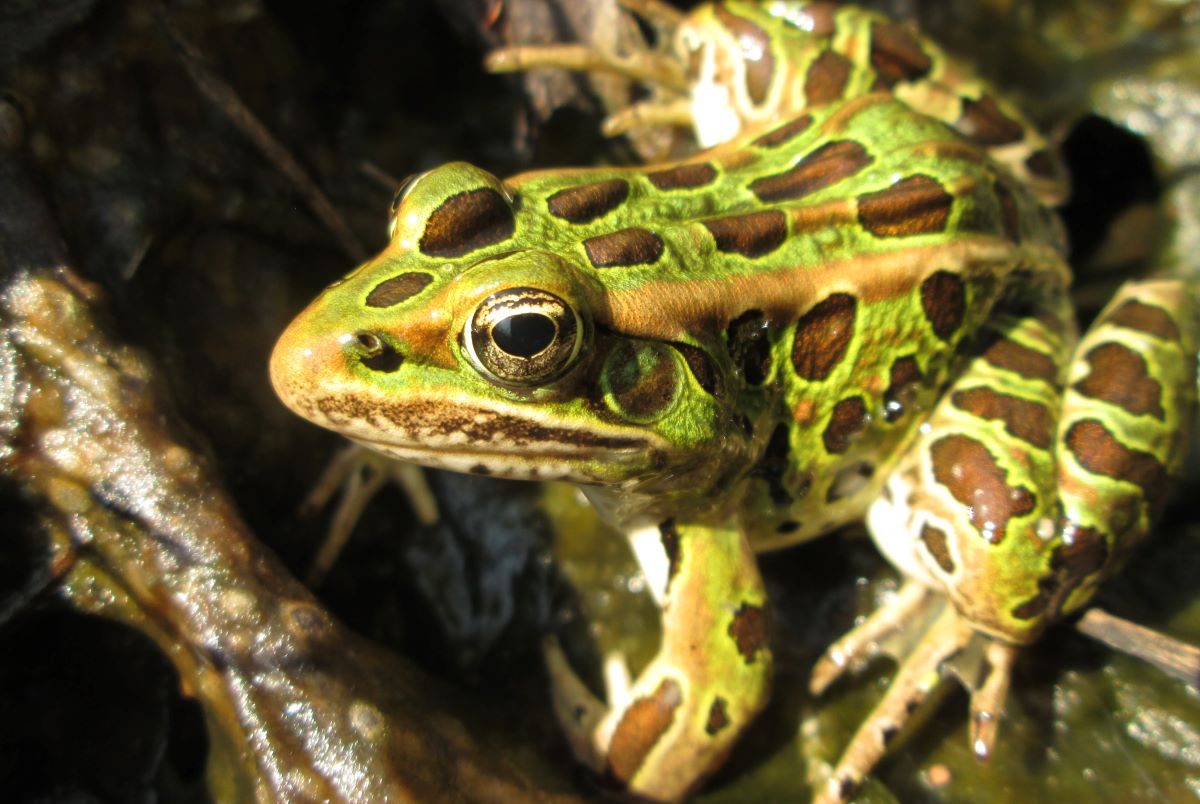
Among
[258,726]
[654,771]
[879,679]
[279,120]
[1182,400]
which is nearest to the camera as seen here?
[258,726]

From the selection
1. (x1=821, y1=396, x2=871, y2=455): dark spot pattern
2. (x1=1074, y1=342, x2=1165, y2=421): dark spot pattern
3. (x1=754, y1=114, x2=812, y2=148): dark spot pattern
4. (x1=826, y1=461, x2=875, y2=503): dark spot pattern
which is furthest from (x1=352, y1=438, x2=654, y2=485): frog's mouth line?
(x1=1074, y1=342, x2=1165, y2=421): dark spot pattern

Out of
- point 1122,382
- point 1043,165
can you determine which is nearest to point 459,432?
point 1122,382

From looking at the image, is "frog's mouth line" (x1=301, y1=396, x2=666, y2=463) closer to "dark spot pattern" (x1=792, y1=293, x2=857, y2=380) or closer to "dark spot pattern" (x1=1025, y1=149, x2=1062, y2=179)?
"dark spot pattern" (x1=792, y1=293, x2=857, y2=380)

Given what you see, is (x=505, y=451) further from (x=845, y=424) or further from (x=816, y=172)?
(x=816, y=172)

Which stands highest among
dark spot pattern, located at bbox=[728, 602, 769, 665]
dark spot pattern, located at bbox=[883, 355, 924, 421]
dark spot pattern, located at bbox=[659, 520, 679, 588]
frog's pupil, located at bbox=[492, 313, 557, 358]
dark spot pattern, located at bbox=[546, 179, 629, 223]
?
dark spot pattern, located at bbox=[546, 179, 629, 223]

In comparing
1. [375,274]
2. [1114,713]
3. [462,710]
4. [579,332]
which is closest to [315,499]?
[462,710]

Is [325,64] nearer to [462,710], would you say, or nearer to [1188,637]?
[462,710]
